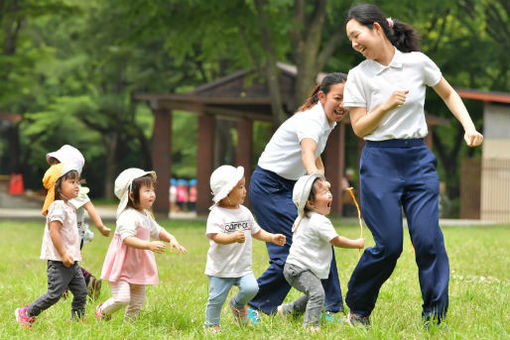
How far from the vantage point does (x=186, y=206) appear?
115 ft

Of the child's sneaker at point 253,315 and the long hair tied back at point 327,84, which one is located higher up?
the long hair tied back at point 327,84

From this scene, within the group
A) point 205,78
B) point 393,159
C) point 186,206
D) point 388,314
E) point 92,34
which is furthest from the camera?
point 205,78

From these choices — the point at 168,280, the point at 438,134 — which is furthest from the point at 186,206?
the point at 168,280

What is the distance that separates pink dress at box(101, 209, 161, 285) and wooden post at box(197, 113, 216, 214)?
70.4 feet

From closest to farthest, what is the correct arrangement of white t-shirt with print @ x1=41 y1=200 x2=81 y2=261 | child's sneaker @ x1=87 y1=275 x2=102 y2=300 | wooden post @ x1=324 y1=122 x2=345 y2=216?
white t-shirt with print @ x1=41 y1=200 x2=81 y2=261
child's sneaker @ x1=87 y1=275 x2=102 y2=300
wooden post @ x1=324 y1=122 x2=345 y2=216

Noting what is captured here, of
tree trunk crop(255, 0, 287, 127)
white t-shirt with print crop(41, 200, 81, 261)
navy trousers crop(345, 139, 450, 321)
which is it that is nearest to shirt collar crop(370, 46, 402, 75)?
navy trousers crop(345, 139, 450, 321)

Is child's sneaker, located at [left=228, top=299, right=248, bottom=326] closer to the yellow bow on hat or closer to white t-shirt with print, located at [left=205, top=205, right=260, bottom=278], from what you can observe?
white t-shirt with print, located at [left=205, top=205, right=260, bottom=278]

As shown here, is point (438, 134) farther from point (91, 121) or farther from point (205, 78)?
point (91, 121)

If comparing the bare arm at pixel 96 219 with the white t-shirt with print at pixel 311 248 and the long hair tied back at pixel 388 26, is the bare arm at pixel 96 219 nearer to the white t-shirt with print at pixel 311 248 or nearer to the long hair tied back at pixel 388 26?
the white t-shirt with print at pixel 311 248

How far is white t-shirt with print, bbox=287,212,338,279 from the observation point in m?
5.68

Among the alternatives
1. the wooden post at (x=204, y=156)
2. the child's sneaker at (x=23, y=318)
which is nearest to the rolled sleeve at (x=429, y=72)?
the child's sneaker at (x=23, y=318)

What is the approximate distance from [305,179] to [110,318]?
1.73 m

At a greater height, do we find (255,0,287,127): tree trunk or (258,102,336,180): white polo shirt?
(255,0,287,127): tree trunk

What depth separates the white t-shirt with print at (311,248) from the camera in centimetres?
568
